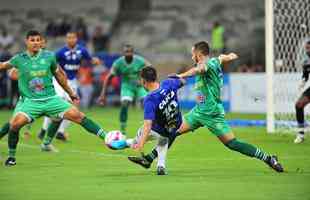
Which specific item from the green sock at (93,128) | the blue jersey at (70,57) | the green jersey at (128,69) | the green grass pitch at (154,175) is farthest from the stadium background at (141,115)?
the green jersey at (128,69)

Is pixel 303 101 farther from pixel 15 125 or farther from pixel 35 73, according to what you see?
pixel 15 125

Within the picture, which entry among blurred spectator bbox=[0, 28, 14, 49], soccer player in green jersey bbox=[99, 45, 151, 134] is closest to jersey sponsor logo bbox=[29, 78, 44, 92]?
soccer player in green jersey bbox=[99, 45, 151, 134]

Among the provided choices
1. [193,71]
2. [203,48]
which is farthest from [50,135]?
[193,71]

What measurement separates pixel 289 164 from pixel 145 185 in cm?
371

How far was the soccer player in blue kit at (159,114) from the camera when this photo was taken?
13484 mm

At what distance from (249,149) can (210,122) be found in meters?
0.75

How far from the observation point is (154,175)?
1384 cm

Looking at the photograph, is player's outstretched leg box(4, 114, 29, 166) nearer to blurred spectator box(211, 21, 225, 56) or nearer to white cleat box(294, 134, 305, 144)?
white cleat box(294, 134, 305, 144)

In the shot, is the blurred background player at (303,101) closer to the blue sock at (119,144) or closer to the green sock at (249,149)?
the green sock at (249,149)

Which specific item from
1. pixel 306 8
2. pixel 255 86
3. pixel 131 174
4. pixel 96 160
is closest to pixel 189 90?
pixel 255 86

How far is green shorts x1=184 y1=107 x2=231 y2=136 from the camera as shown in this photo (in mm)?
14125

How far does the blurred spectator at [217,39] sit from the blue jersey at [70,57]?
15099mm

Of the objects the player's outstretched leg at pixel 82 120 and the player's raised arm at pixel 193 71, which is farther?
the player's outstretched leg at pixel 82 120

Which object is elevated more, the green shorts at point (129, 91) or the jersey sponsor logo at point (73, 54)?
the jersey sponsor logo at point (73, 54)
